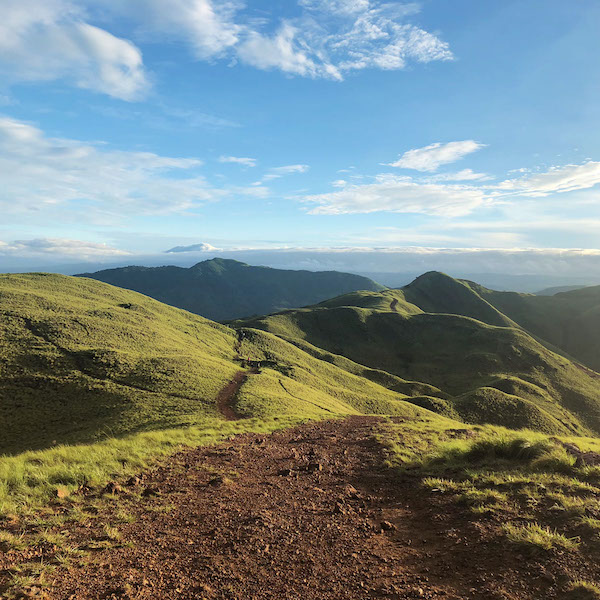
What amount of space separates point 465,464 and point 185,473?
11128mm

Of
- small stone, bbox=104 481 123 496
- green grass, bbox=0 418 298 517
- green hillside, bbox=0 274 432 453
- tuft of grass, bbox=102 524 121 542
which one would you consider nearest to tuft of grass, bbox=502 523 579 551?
tuft of grass, bbox=102 524 121 542

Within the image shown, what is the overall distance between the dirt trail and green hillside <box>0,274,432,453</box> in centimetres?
1518

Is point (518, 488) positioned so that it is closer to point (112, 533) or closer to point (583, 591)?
point (583, 591)

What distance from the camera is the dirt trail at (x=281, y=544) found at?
6.57 meters

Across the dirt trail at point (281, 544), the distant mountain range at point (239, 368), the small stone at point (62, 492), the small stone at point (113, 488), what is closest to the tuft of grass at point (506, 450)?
the dirt trail at point (281, 544)

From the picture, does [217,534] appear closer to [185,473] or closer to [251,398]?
[185,473]

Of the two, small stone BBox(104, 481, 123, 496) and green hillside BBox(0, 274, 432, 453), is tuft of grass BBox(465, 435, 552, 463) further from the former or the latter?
green hillside BBox(0, 274, 432, 453)

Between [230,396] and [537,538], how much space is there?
Result: 32.2 meters

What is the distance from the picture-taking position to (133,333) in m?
57.0

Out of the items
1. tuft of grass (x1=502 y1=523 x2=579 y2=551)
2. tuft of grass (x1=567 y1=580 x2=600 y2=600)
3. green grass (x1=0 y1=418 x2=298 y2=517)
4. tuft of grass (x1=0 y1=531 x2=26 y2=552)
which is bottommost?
green grass (x1=0 y1=418 x2=298 y2=517)

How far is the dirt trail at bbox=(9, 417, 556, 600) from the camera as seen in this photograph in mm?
6566

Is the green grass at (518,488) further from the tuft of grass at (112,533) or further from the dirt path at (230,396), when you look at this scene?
the dirt path at (230,396)

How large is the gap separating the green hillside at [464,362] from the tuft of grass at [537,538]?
6427 centimetres

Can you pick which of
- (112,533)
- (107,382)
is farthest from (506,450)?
(107,382)
